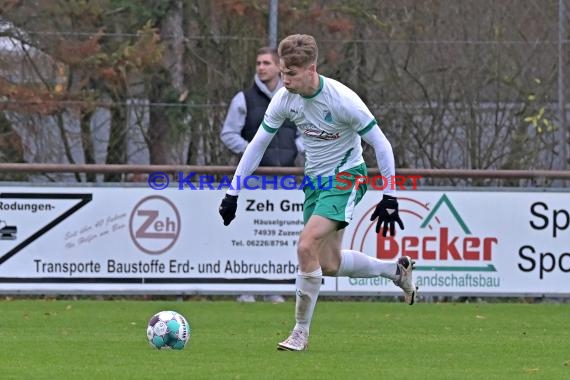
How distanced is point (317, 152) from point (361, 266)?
946mm

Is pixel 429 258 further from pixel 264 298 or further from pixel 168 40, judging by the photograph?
pixel 168 40

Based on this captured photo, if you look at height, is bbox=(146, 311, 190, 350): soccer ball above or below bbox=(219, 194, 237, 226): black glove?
below

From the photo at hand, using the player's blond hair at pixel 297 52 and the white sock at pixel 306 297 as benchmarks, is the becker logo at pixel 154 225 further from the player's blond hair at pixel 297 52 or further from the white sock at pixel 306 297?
the player's blond hair at pixel 297 52

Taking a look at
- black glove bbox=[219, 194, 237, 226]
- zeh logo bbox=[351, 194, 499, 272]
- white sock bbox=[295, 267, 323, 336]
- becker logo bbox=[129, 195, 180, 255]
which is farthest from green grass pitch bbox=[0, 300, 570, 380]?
black glove bbox=[219, 194, 237, 226]

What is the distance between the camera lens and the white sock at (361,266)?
28.7 feet

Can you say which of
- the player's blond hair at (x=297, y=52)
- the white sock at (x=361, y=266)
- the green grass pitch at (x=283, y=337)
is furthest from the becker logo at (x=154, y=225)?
the player's blond hair at (x=297, y=52)

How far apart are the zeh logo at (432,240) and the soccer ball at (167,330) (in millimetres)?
4543

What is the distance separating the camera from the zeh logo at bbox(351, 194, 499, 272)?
1241 cm

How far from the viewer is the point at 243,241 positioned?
12.3 m

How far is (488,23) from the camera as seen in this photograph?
1337cm

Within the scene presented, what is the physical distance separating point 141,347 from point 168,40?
5.47 m

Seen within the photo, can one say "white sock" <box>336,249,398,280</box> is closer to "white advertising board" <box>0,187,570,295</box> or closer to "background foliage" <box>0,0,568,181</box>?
"white advertising board" <box>0,187,570,295</box>

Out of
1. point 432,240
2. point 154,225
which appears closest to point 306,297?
point 154,225

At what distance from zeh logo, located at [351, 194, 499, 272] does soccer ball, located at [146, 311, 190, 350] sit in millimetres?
4543
